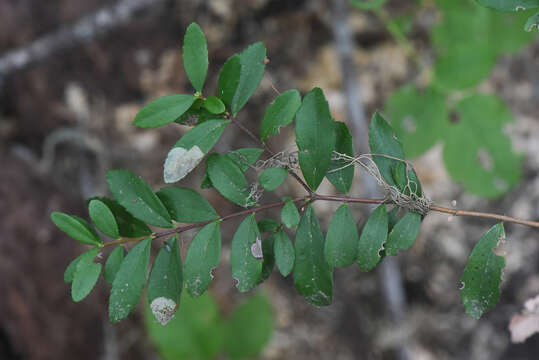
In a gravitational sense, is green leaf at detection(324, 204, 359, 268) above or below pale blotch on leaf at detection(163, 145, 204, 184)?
below

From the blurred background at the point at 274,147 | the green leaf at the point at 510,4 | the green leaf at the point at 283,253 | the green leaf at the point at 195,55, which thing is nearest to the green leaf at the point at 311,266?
the green leaf at the point at 283,253

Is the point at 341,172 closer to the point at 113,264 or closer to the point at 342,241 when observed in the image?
the point at 342,241

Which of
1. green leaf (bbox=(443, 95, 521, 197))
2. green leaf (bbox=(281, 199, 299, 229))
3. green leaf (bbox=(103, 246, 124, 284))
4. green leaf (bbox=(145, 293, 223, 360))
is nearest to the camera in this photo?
green leaf (bbox=(281, 199, 299, 229))

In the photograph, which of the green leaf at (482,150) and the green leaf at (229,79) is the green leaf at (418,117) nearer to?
the green leaf at (482,150)

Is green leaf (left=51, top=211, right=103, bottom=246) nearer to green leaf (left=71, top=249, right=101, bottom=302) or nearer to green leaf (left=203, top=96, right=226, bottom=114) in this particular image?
green leaf (left=71, top=249, right=101, bottom=302)

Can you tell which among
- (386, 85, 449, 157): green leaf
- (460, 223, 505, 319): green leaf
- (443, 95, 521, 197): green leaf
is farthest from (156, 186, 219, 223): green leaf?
(443, 95, 521, 197): green leaf

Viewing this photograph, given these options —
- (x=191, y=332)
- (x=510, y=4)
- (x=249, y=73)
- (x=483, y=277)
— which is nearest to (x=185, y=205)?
(x=249, y=73)
